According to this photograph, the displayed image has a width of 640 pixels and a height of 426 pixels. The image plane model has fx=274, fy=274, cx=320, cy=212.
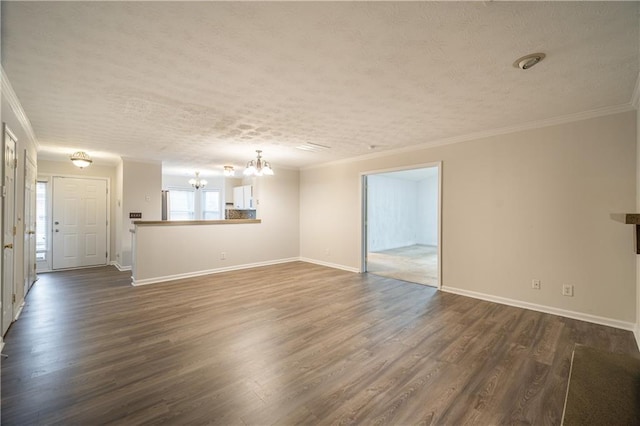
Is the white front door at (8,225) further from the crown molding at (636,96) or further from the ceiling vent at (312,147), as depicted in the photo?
the crown molding at (636,96)

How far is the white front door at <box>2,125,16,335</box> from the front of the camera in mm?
2641

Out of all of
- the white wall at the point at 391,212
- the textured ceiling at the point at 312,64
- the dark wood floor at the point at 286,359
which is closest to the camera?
the textured ceiling at the point at 312,64

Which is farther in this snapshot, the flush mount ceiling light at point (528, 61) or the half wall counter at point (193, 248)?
the half wall counter at point (193, 248)

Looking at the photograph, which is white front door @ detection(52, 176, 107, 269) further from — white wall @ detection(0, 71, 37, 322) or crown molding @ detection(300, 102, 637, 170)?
crown molding @ detection(300, 102, 637, 170)

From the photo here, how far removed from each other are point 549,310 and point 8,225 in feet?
20.5

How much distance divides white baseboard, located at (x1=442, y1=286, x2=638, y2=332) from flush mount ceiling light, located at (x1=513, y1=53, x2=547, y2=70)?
3.00 meters

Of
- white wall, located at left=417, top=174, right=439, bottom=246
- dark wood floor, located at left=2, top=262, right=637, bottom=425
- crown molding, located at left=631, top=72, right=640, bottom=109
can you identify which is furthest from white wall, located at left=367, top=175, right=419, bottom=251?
crown molding, located at left=631, top=72, right=640, bottom=109

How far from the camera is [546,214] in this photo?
3.51 metres

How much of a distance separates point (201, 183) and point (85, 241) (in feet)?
10.5

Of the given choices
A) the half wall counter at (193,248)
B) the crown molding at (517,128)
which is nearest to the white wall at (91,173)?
the half wall counter at (193,248)

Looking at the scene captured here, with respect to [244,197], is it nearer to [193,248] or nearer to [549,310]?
→ [193,248]

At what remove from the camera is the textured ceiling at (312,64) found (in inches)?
64.0

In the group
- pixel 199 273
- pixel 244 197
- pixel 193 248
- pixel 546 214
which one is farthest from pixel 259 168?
pixel 546 214

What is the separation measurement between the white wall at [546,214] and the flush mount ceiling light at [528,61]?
1.88m
